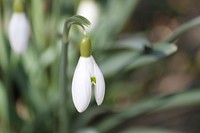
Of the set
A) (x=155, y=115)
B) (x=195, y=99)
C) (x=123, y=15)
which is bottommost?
(x=195, y=99)

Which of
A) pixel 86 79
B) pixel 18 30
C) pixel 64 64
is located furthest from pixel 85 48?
pixel 18 30

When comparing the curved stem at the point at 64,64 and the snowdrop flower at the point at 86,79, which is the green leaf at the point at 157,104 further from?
the snowdrop flower at the point at 86,79

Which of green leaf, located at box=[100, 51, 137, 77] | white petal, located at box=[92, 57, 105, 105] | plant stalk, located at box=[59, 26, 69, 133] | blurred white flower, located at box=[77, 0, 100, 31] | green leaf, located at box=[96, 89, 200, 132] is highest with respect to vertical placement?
blurred white flower, located at box=[77, 0, 100, 31]

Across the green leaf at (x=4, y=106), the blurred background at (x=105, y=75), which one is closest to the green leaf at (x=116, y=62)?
the blurred background at (x=105, y=75)

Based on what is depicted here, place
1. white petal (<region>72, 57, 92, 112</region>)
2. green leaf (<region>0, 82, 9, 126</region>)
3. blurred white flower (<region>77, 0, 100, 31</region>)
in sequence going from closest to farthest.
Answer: white petal (<region>72, 57, 92, 112</region>)
green leaf (<region>0, 82, 9, 126</region>)
blurred white flower (<region>77, 0, 100, 31</region>)

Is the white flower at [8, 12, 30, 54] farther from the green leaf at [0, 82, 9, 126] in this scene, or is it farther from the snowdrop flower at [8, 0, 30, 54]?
the green leaf at [0, 82, 9, 126]

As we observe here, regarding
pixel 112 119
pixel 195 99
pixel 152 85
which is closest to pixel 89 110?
pixel 112 119

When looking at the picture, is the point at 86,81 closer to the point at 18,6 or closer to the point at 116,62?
the point at 18,6

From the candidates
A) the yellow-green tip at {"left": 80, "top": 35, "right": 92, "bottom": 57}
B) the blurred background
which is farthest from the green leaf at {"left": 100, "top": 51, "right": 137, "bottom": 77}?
the yellow-green tip at {"left": 80, "top": 35, "right": 92, "bottom": 57}

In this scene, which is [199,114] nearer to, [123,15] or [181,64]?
[181,64]
